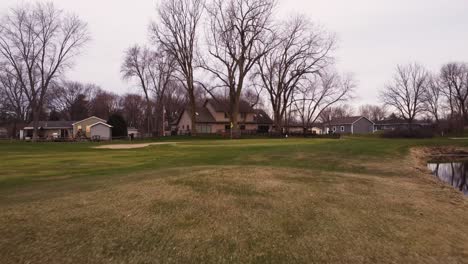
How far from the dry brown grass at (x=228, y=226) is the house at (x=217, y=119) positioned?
5550 centimetres

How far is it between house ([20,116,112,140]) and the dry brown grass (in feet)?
167

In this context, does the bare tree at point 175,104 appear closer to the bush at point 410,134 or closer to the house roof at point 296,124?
the house roof at point 296,124

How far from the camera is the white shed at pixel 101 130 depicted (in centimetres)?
5603

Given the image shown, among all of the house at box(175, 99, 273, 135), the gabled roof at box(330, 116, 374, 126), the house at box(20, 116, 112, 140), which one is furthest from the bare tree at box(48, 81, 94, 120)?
the gabled roof at box(330, 116, 374, 126)

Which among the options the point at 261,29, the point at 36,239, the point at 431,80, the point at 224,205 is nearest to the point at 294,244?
the point at 224,205

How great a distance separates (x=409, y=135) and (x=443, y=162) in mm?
28432

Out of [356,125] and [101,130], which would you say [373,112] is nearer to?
[356,125]

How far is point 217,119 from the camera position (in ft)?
225

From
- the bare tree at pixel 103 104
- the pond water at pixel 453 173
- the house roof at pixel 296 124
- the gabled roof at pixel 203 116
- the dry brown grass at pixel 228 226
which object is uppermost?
the bare tree at pixel 103 104

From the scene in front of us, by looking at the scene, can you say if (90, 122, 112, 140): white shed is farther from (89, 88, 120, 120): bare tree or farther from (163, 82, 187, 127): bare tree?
(89, 88, 120, 120): bare tree

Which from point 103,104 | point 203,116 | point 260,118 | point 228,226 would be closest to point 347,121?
point 260,118

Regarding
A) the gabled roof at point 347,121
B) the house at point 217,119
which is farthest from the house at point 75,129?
the gabled roof at point 347,121

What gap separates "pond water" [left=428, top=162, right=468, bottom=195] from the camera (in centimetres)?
1633

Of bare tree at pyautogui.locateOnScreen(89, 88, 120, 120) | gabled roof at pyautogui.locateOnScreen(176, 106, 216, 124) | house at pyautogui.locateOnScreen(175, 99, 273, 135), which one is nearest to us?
gabled roof at pyautogui.locateOnScreen(176, 106, 216, 124)
